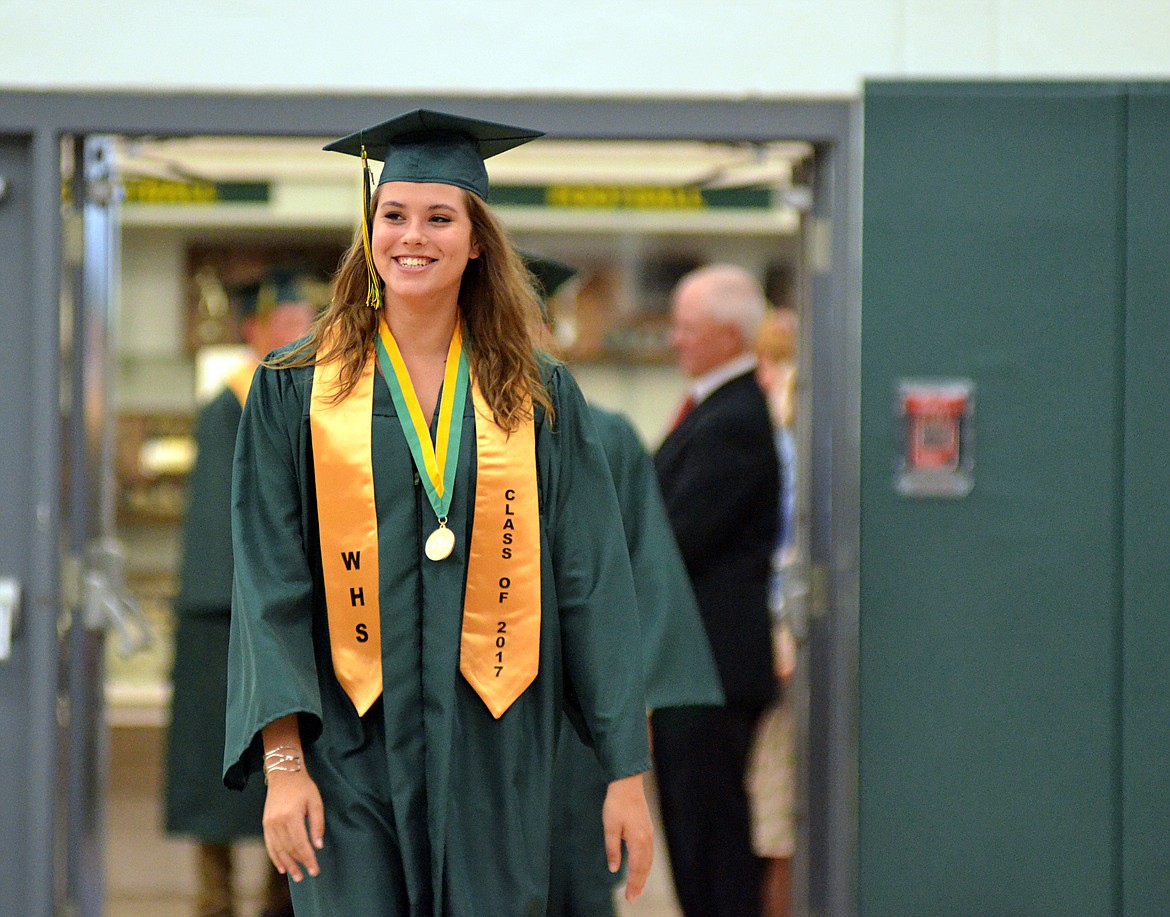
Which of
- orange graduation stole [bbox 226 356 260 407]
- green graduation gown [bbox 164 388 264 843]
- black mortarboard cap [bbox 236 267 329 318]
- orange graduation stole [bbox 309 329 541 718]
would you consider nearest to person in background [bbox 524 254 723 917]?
orange graduation stole [bbox 309 329 541 718]

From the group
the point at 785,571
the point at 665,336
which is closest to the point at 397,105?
the point at 785,571

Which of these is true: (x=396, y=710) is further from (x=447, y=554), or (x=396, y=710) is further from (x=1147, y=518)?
(x=1147, y=518)

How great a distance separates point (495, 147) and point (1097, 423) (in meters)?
1.81

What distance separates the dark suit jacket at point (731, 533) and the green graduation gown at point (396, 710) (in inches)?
67.3

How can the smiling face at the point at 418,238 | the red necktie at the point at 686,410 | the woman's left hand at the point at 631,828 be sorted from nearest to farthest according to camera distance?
the smiling face at the point at 418,238
the woman's left hand at the point at 631,828
the red necktie at the point at 686,410

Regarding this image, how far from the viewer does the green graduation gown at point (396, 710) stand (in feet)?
7.25

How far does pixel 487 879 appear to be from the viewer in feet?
7.52

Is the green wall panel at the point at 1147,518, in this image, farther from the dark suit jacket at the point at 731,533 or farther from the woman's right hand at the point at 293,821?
the woman's right hand at the point at 293,821

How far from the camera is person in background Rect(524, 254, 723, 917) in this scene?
313cm

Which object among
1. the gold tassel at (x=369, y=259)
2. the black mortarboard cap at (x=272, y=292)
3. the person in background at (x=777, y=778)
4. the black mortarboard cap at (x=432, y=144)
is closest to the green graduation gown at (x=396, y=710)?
the gold tassel at (x=369, y=259)

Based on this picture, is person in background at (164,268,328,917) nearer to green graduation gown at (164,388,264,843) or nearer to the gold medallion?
green graduation gown at (164,388,264,843)

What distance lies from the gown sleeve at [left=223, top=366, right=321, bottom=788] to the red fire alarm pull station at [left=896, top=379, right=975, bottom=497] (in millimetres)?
1711

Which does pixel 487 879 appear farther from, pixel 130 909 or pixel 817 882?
pixel 130 909

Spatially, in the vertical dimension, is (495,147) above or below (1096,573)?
above
